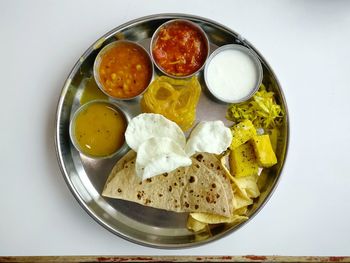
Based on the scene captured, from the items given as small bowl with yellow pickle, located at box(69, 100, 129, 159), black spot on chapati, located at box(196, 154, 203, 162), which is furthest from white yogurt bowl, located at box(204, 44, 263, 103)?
small bowl with yellow pickle, located at box(69, 100, 129, 159)

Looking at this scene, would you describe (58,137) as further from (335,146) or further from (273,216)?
(335,146)

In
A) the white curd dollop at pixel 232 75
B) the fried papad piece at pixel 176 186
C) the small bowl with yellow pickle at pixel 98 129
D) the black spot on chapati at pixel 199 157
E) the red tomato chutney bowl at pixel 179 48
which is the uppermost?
the red tomato chutney bowl at pixel 179 48

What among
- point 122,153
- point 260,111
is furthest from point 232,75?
point 122,153

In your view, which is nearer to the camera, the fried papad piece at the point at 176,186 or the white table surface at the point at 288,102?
the fried papad piece at the point at 176,186

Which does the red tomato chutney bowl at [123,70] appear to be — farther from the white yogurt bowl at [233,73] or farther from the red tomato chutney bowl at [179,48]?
the white yogurt bowl at [233,73]

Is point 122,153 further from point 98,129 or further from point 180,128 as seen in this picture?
point 180,128

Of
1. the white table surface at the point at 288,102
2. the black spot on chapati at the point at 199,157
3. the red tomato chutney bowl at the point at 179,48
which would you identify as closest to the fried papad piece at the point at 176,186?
the black spot on chapati at the point at 199,157

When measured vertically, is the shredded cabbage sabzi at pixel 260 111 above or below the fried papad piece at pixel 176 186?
above
